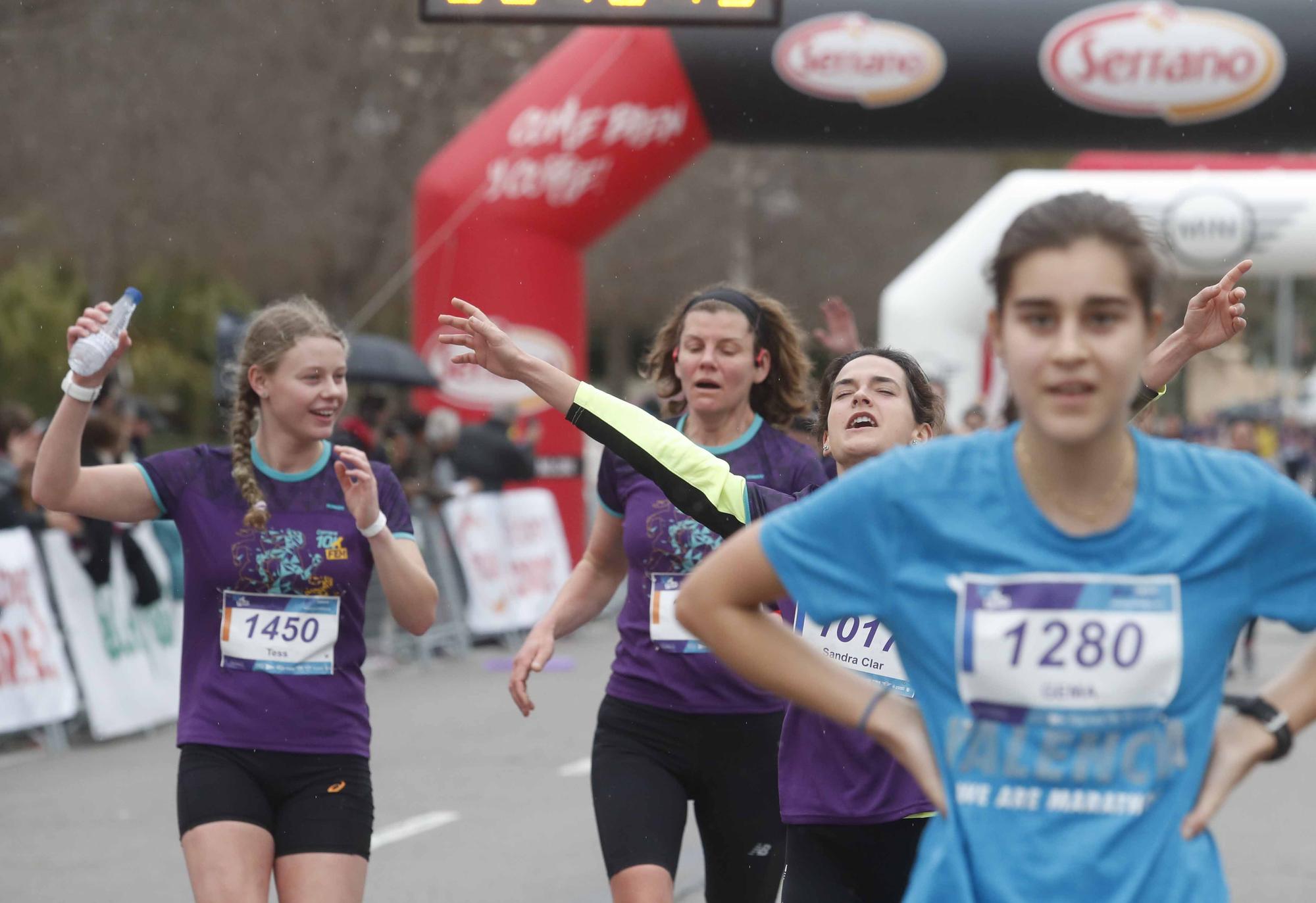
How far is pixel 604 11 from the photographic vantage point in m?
6.14

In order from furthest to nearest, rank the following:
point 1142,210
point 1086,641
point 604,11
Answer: point 1142,210
point 604,11
point 1086,641

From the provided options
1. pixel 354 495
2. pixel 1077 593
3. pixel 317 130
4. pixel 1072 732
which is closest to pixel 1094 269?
pixel 1077 593

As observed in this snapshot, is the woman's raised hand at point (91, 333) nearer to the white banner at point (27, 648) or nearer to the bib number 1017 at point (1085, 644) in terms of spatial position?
the bib number 1017 at point (1085, 644)

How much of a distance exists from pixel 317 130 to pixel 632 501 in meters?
22.8

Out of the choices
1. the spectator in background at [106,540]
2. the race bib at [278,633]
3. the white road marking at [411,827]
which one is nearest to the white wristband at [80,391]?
the race bib at [278,633]

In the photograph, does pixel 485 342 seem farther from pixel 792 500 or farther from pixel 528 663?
pixel 528 663

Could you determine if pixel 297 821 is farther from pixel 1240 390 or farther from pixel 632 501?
pixel 1240 390

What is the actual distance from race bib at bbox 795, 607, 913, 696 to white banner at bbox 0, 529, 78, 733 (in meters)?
6.07

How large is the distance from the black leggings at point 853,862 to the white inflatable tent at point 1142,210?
1216 centimetres

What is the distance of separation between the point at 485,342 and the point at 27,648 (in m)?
6.34

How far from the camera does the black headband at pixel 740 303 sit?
474 centimetres

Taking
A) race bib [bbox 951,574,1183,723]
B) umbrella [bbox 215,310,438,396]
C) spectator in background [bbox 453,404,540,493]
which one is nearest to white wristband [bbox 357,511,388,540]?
race bib [bbox 951,574,1183,723]

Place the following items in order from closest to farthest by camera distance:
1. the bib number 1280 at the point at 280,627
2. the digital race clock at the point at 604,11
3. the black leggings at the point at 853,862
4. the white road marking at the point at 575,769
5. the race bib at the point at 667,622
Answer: the black leggings at the point at 853,862, the bib number 1280 at the point at 280,627, the race bib at the point at 667,622, the digital race clock at the point at 604,11, the white road marking at the point at 575,769

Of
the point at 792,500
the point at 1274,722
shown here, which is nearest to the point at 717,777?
the point at 792,500
